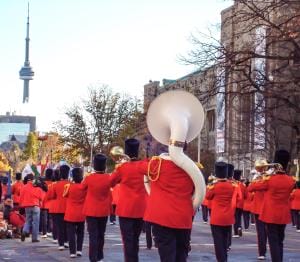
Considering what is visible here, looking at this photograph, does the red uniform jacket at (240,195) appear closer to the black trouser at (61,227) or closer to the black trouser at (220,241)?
the black trouser at (61,227)

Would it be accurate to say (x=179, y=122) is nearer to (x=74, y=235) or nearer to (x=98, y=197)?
(x=98, y=197)

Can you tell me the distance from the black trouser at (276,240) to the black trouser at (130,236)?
7.60 feet

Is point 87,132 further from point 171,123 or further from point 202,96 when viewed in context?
point 171,123

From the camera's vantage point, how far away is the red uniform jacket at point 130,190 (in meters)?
12.3

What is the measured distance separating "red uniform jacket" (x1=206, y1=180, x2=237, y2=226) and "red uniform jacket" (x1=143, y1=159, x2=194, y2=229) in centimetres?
524

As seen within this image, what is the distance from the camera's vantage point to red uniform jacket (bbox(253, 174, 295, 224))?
1307 cm

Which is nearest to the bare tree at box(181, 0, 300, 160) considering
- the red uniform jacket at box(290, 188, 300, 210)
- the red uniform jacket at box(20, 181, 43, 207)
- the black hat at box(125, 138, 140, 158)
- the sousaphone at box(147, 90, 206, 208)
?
the red uniform jacket at box(290, 188, 300, 210)

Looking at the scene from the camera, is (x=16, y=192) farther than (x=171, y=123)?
Yes

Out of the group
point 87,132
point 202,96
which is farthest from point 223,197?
point 87,132

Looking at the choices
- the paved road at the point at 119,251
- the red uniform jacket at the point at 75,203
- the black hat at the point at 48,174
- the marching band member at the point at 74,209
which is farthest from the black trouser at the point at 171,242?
the black hat at the point at 48,174

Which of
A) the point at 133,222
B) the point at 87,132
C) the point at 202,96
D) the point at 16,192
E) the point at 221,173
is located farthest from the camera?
the point at 87,132

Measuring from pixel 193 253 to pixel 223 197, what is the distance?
311 centimetres

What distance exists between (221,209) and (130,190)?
2.20m

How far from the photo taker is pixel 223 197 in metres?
14.1
